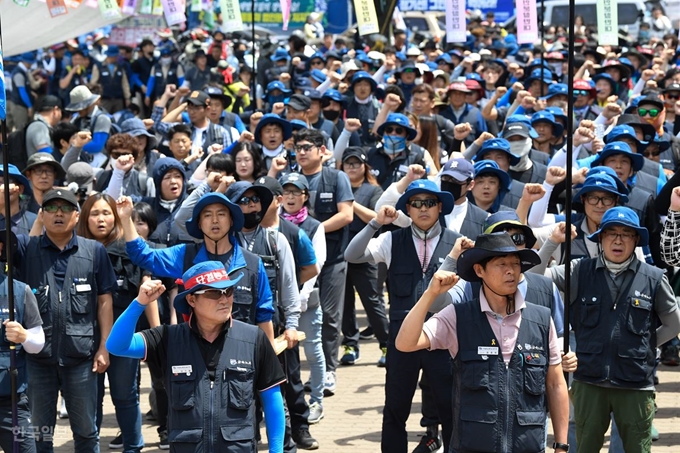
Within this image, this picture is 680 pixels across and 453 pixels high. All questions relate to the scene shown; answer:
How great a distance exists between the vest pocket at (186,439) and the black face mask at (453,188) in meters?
3.56

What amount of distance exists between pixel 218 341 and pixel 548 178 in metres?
3.68

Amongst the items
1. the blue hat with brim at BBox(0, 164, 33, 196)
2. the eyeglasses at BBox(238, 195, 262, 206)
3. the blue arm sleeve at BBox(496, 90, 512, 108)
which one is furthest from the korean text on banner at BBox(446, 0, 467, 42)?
the eyeglasses at BBox(238, 195, 262, 206)

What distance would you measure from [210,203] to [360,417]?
10.5 ft

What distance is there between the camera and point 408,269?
26.0 ft

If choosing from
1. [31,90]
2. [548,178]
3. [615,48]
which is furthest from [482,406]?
[31,90]

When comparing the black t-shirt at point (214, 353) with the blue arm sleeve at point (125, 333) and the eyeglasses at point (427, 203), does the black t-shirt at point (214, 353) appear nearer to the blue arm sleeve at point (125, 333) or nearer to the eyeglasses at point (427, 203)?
the blue arm sleeve at point (125, 333)

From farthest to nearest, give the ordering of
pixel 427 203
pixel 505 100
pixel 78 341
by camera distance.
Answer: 1. pixel 505 100
2. pixel 427 203
3. pixel 78 341

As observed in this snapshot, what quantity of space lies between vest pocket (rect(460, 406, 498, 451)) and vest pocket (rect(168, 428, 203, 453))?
1330 millimetres

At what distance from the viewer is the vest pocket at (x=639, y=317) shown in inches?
283

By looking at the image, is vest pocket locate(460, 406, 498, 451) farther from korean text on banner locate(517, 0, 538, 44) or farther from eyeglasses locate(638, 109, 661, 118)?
korean text on banner locate(517, 0, 538, 44)

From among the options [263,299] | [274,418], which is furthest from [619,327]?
[274,418]

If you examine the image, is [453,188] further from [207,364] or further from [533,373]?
[207,364]

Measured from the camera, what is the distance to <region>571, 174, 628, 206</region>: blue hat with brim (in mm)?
8117

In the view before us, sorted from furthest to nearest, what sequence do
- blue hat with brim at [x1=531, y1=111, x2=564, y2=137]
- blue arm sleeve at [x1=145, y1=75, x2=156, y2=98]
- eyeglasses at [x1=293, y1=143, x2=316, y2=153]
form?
1. blue arm sleeve at [x1=145, y1=75, x2=156, y2=98]
2. blue hat with brim at [x1=531, y1=111, x2=564, y2=137]
3. eyeglasses at [x1=293, y1=143, x2=316, y2=153]
